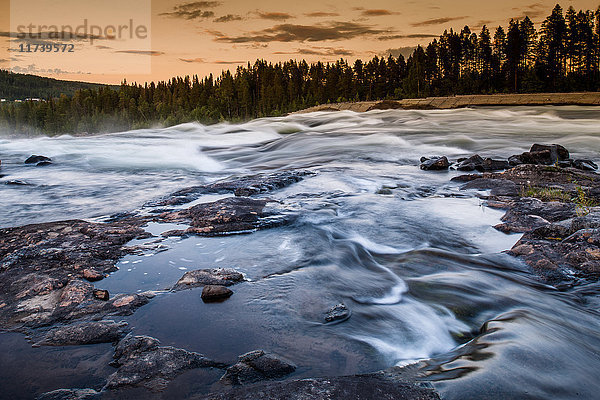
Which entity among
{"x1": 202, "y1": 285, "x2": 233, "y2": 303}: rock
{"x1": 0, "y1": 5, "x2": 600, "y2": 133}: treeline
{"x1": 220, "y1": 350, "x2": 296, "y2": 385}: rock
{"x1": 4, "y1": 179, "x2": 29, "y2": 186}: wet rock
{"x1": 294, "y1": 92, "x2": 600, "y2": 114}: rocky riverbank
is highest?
{"x1": 0, "y1": 5, "x2": 600, "y2": 133}: treeline

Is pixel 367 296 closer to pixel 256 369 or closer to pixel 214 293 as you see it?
pixel 214 293

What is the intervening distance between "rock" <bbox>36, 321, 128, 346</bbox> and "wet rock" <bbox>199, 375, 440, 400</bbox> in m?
0.85

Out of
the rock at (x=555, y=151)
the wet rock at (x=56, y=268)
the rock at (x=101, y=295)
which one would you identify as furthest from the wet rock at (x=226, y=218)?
the rock at (x=555, y=151)

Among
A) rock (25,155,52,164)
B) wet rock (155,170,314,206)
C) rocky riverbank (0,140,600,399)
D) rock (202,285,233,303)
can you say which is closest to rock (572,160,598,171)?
rocky riverbank (0,140,600,399)

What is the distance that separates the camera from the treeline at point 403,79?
56250 millimetres

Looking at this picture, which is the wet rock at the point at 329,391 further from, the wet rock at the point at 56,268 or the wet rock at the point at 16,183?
the wet rock at the point at 16,183

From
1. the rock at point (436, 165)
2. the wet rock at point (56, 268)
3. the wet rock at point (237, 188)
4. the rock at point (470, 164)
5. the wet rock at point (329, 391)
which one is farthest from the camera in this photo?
the rock at point (436, 165)

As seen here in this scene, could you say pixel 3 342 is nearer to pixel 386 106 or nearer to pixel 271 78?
pixel 386 106

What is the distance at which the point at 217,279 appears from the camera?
3334 mm

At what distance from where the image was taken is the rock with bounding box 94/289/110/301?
9.78ft

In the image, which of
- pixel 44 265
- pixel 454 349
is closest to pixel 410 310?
pixel 454 349

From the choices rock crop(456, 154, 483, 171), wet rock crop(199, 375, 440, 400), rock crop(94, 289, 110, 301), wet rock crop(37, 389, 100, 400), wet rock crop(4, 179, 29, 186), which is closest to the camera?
wet rock crop(199, 375, 440, 400)

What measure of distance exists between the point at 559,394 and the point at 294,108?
71.1m

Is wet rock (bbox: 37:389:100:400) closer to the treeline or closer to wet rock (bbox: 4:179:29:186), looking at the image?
wet rock (bbox: 4:179:29:186)
